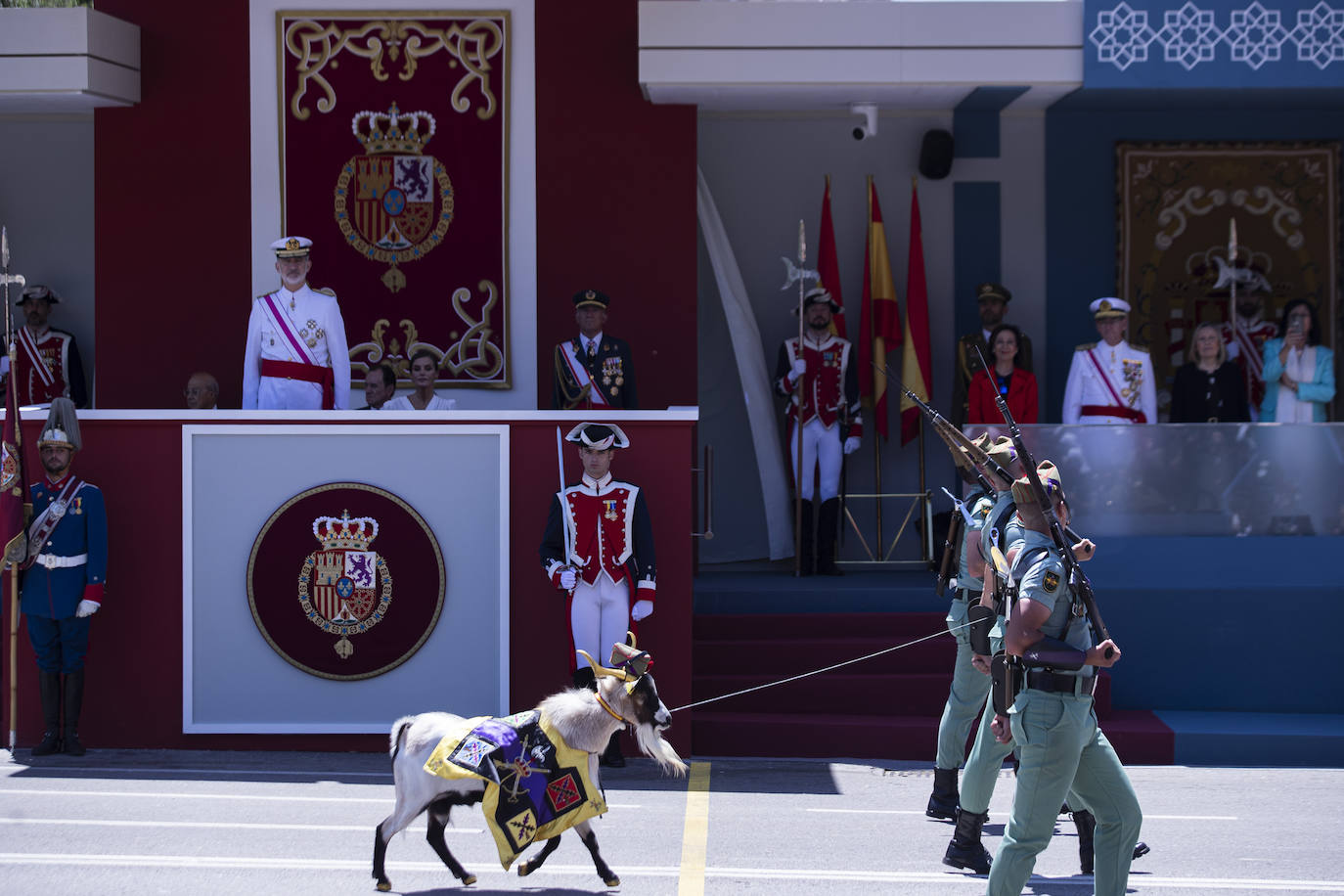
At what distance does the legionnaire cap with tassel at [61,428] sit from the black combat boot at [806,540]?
202 inches

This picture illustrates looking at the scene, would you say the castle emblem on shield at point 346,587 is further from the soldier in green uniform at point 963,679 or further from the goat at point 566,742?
the soldier in green uniform at point 963,679

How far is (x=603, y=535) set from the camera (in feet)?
28.3

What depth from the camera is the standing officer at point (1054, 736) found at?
209 inches

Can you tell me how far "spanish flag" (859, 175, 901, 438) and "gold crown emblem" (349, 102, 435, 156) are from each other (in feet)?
11.4

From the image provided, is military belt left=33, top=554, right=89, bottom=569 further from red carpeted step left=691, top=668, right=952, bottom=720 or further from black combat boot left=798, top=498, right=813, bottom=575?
black combat boot left=798, top=498, right=813, bottom=575

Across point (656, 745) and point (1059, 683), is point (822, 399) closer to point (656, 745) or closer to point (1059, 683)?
point (656, 745)

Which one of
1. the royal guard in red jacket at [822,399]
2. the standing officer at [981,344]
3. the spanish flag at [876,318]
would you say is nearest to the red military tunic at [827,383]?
the royal guard in red jacket at [822,399]

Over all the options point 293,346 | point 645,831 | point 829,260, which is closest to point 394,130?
point 293,346

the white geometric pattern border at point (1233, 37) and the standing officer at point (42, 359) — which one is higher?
the white geometric pattern border at point (1233, 37)

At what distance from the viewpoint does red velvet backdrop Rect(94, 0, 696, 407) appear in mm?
11289

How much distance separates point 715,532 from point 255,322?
4296 mm

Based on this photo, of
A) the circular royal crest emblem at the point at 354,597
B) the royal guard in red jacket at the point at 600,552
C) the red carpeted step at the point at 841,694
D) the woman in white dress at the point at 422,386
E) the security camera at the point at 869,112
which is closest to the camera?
the royal guard in red jacket at the point at 600,552

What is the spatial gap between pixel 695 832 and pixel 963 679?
4.67ft

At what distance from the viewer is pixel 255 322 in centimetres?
984
